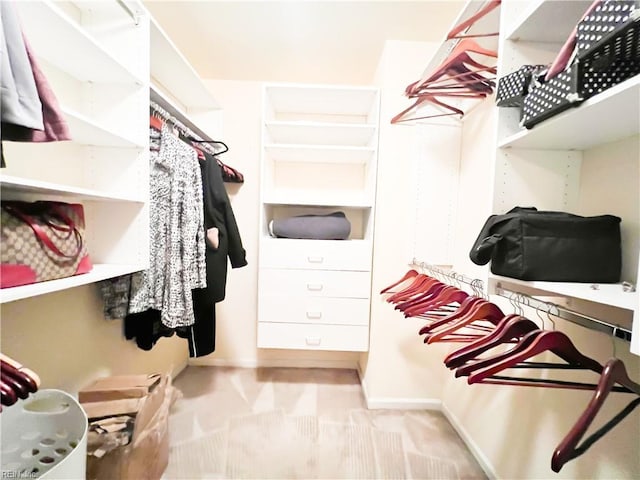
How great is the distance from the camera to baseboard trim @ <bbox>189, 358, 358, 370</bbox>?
6.76 ft

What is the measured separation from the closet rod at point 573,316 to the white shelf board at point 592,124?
0.43m

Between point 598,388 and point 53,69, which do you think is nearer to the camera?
point 598,388

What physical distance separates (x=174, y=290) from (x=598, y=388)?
126 cm

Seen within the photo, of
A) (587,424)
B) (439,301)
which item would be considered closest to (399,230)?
(439,301)

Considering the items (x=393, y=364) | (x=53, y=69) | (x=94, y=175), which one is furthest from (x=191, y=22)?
(x=393, y=364)

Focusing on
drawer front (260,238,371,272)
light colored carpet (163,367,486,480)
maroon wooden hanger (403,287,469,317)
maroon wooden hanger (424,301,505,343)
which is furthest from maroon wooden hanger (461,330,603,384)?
drawer front (260,238,371,272)

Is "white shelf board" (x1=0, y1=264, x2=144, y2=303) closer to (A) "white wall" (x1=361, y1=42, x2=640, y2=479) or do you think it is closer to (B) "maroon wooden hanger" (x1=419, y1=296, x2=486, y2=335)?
(B) "maroon wooden hanger" (x1=419, y1=296, x2=486, y2=335)

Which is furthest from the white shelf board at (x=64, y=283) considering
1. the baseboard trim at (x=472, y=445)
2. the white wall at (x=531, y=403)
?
the baseboard trim at (x=472, y=445)

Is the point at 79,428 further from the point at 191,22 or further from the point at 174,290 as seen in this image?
the point at 191,22

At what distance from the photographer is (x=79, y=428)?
864mm

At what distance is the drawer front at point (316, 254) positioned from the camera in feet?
5.37

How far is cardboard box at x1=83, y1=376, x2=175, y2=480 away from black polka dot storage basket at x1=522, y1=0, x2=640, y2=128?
1.53m

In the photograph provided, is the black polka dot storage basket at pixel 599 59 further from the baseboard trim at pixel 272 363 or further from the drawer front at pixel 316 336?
the baseboard trim at pixel 272 363

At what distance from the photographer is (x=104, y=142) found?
3.28ft
